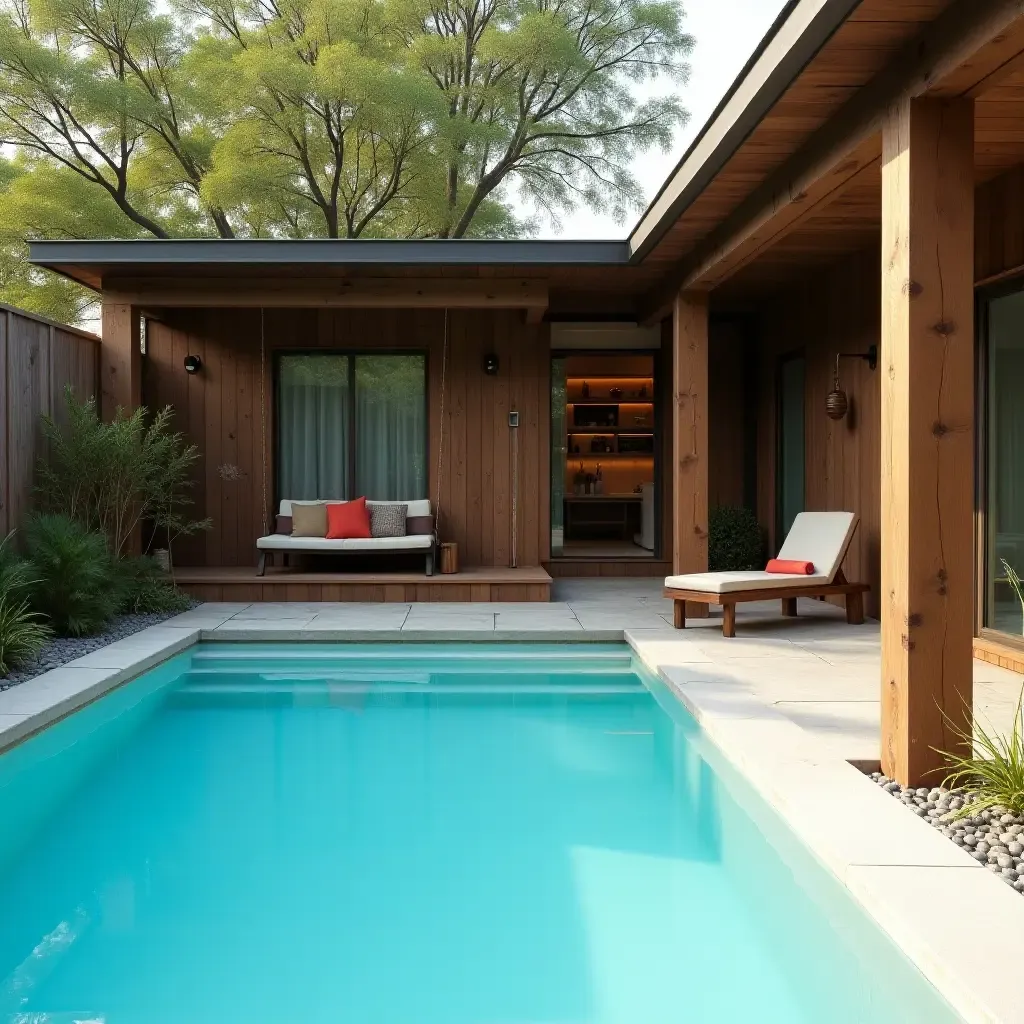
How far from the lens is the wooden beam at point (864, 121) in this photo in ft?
9.87

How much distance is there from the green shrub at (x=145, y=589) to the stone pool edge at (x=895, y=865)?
478 cm

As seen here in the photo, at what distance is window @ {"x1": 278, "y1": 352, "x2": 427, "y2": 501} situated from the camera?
9.84m

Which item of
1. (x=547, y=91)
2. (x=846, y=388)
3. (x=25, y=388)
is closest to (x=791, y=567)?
(x=846, y=388)

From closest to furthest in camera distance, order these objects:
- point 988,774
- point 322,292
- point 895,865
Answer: point 895,865
point 988,774
point 322,292

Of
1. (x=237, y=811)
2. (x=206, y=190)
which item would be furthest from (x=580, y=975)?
(x=206, y=190)

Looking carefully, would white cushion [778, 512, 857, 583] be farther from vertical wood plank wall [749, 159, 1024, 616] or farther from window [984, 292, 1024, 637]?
window [984, 292, 1024, 637]

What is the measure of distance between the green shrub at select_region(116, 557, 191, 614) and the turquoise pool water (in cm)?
237

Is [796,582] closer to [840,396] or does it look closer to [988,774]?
[840,396]

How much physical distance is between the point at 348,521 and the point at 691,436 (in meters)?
3.24

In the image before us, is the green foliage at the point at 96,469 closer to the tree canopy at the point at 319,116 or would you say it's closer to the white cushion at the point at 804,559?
the white cushion at the point at 804,559

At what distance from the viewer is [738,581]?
6629 millimetres

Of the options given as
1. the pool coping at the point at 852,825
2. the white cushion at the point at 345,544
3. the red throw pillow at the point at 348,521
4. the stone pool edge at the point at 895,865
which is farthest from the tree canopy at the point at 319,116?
the stone pool edge at the point at 895,865

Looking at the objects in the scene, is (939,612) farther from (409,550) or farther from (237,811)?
(409,550)

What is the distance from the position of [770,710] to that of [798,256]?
4.40m
